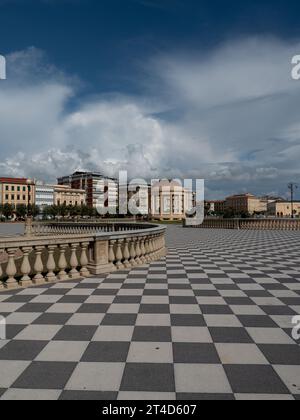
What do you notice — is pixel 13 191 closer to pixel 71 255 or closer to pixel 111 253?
pixel 111 253

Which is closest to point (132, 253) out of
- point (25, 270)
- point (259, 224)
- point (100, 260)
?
point (100, 260)

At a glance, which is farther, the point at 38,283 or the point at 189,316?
the point at 38,283

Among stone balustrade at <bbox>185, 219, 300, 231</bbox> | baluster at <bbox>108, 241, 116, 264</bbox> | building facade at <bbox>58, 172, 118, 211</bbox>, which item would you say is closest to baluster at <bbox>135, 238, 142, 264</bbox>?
baluster at <bbox>108, 241, 116, 264</bbox>

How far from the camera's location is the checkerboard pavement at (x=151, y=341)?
2668 mm

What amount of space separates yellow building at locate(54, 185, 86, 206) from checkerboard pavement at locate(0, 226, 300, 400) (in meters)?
118

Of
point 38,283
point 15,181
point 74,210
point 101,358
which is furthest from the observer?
point 15,181

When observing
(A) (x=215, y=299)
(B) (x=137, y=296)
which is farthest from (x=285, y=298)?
(B) (x=137, y=296)

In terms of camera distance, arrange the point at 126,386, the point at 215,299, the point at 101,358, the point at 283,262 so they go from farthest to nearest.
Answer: the point at 283,262 < the point at 215,299 < the point at 101,358 < the point at 126,386

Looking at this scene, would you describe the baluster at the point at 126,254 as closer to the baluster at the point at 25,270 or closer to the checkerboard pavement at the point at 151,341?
the checkerboard pavement at the point at 151,341

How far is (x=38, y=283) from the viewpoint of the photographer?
20.9ft

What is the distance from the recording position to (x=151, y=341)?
11.9 feet

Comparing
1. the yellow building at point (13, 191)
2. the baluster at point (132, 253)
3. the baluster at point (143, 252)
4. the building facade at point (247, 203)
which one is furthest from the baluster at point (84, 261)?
the building facade at point (247, 203)
